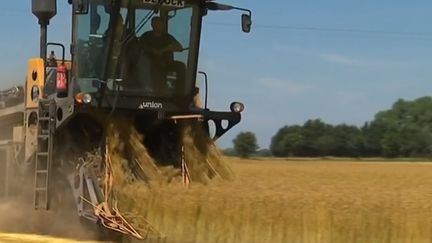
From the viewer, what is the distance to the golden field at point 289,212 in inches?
337

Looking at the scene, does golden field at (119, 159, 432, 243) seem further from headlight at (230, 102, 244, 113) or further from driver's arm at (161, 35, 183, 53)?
driver's arm at (161, 35, 183, 53)

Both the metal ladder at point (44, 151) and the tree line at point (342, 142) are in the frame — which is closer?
the metal ladder at point (44, 151)

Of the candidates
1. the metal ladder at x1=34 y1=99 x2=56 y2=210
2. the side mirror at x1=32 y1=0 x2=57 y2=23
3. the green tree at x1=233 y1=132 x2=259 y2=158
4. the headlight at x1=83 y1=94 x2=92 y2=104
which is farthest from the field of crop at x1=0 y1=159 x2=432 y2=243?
the green tree at x1=233 y1=132 x2=259 y2=158

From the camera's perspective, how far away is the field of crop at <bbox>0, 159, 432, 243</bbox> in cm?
856

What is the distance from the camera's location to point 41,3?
11156 millimetres

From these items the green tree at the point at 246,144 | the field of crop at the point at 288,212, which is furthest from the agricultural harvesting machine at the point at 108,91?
the green tree at the point at 246,144

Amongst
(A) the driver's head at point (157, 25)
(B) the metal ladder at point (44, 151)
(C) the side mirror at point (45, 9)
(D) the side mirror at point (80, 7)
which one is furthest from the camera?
(C) the side mirror at point (45, 9)

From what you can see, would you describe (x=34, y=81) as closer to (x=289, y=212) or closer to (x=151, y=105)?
(x=151, y=105)

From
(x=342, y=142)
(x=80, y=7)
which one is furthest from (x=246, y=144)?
(x=80, y=7)

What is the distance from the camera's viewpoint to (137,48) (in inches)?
415

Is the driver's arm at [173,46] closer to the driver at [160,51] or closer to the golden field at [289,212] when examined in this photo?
the driver at [160,51]

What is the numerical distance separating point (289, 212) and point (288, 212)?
1 centimetres

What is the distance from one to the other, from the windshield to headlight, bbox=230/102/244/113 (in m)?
0.70

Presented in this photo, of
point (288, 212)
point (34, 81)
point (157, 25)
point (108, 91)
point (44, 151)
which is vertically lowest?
point (288, 212)
